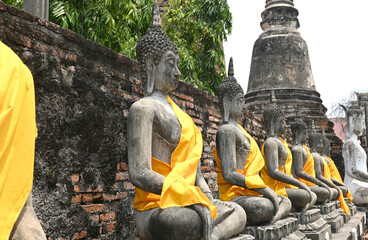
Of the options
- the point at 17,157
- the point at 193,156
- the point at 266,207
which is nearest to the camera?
the point at 17,157

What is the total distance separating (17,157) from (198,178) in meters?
1.93

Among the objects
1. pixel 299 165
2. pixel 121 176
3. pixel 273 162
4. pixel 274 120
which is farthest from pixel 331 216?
pixel 121 176

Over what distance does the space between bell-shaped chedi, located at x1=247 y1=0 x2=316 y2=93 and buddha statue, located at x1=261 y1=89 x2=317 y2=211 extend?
6.72m

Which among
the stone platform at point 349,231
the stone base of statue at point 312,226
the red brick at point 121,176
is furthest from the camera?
the stone platform at point 349,231

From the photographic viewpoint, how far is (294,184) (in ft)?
17.7

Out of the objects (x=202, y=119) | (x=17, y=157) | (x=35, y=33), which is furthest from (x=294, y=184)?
(x=17, y=157)

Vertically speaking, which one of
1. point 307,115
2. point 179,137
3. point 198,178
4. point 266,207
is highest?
point 307,115

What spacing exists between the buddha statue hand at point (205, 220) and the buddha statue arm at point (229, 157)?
4.70ft

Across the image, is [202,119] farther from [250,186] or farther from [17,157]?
[17,157]

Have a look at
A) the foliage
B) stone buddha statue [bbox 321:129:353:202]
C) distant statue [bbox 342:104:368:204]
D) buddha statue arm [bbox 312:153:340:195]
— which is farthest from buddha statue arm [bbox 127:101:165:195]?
distant statue [bbox 342:104:368:204]

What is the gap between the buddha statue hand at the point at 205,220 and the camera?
2586 millimetres

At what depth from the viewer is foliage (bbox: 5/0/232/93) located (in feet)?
26.9

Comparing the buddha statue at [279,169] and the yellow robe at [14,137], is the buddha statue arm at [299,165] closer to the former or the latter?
the buddha statue at [279,169]

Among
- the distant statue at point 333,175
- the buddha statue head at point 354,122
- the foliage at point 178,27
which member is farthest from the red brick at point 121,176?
the buddha statue head at point 354,122
